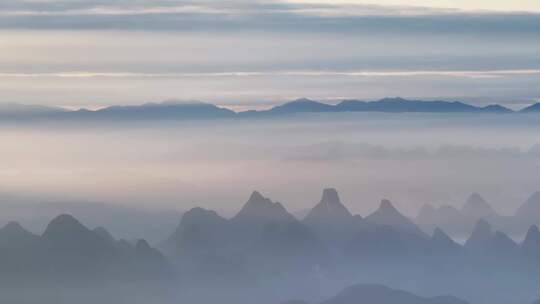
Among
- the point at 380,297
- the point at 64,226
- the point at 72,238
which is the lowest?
the point at 380,297

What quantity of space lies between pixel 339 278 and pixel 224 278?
2017 cm

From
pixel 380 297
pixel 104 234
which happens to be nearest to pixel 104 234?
pixel 104 234

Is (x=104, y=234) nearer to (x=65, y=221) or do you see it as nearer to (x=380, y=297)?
(x=65, y=221)

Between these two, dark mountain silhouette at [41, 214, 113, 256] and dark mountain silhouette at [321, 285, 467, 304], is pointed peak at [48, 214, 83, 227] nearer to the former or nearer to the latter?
dark mountain silhouette at [41, 214, 113, 256]

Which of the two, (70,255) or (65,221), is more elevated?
(65,221)

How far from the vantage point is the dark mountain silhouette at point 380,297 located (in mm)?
170750

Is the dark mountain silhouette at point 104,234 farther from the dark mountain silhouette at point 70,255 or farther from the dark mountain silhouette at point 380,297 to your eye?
the dark mountain silhouette at point 380,297

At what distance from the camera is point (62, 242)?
190 metres

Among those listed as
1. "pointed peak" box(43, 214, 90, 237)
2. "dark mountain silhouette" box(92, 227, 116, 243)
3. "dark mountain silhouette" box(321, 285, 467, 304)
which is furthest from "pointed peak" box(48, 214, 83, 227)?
"dark mountain silhouette" box(321, 285, 467, 304)

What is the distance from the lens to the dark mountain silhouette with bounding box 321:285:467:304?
17075 cm

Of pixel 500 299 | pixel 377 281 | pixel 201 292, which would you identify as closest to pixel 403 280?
pixel 377 281

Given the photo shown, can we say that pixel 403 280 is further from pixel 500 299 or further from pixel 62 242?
pixel 62 242

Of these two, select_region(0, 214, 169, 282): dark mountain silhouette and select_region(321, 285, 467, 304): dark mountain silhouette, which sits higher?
select_region(0, 214, 169, 282): dark mountain silhouette

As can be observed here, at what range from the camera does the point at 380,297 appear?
17138 cm
